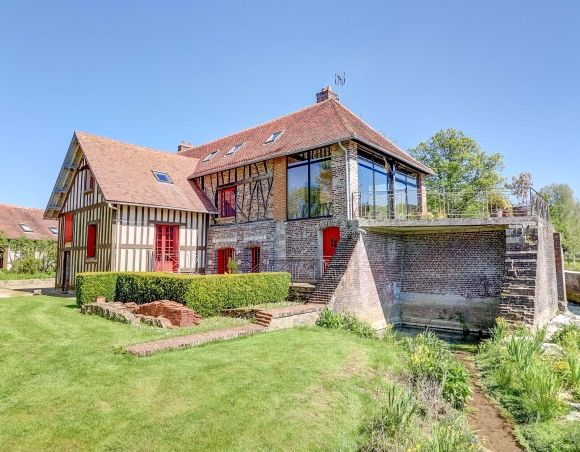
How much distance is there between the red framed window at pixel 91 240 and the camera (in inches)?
585

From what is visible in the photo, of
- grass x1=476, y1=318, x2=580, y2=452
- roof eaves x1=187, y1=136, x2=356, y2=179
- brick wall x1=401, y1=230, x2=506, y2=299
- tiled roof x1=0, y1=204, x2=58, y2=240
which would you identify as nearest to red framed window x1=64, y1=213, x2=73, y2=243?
roof eaves x1=187, y1=136, x2=356, y2=179

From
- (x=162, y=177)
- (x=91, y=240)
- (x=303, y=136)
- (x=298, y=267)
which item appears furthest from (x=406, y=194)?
(x=91, y=240)

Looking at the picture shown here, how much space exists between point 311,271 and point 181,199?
647 cm

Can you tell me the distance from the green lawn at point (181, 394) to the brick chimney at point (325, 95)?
11.6 m

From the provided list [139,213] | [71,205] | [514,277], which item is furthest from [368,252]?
[71,205]

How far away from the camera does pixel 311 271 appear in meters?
12.8

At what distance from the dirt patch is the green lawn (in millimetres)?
1497

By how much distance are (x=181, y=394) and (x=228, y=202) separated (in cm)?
1194

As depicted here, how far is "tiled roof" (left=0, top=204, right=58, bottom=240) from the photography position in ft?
82.6

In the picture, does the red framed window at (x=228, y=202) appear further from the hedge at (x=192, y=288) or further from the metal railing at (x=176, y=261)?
the hedge at (x=192, y=288)

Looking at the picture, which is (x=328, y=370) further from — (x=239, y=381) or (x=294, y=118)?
(x=294, y=118)

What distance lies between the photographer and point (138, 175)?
15.4m

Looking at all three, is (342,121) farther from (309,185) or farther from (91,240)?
(91,240)

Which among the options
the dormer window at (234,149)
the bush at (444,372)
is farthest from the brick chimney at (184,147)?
the bush at (444,372)
